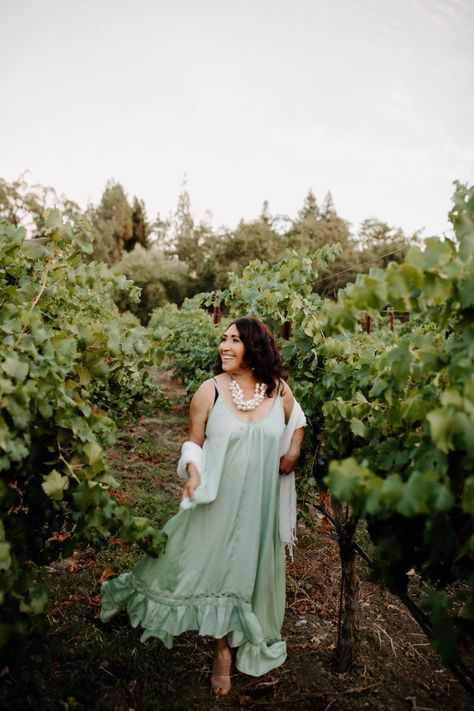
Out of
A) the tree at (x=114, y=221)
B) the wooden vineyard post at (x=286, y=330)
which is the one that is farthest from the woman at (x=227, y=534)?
the tree at (x=114, y=221)

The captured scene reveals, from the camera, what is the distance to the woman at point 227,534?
2.60 meters

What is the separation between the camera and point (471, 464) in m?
1.60

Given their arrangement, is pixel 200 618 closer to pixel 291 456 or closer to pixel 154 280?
pixel 291 456

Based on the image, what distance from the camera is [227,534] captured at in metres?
2.64

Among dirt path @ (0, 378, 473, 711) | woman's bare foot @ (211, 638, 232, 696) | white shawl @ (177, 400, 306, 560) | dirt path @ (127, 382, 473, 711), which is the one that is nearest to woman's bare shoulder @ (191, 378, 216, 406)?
white shawl @ (177, 400, 306, 560)

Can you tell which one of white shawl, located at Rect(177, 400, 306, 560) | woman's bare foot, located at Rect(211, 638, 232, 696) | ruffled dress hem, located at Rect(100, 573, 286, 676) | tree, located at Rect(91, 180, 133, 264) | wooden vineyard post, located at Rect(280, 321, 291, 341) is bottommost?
woman's bare foot, located at Rect(211, 638, 232, 696)

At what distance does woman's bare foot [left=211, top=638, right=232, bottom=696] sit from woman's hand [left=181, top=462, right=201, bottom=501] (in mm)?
799

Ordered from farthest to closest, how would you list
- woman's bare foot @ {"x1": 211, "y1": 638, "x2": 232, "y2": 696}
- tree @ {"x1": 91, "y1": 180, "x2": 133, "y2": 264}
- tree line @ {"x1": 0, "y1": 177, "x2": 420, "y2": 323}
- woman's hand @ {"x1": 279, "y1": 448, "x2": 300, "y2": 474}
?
1. tree @ {"x1": 91, "y1": 180, "x2": 133, "y2": 264}
2. tree line @ {"x1": 0, "y1": 177, "x2": 420, "y2": 323}
3. woman's hand @ {"x1": 279, "y1": 448, "x2": 300, "y2": 474}
4. woman's bare foot @ {"x1": 211, "y1": 638, "x2": 232, "y2": 696}

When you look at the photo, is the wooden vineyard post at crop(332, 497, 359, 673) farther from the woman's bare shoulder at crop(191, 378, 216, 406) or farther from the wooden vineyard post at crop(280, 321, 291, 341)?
the wooden vineyard post at crop(280, 321, 291, 341)

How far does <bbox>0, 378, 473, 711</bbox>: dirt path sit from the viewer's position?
8.30ft

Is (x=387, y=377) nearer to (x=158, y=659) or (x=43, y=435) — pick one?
(x=43, y=435)

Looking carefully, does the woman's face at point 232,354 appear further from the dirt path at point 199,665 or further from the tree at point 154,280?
the tree at point 154,280

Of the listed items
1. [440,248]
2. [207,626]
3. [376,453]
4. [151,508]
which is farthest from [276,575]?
[151,508]

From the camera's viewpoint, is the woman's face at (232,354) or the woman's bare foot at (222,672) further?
the woman's face at (232,354)
